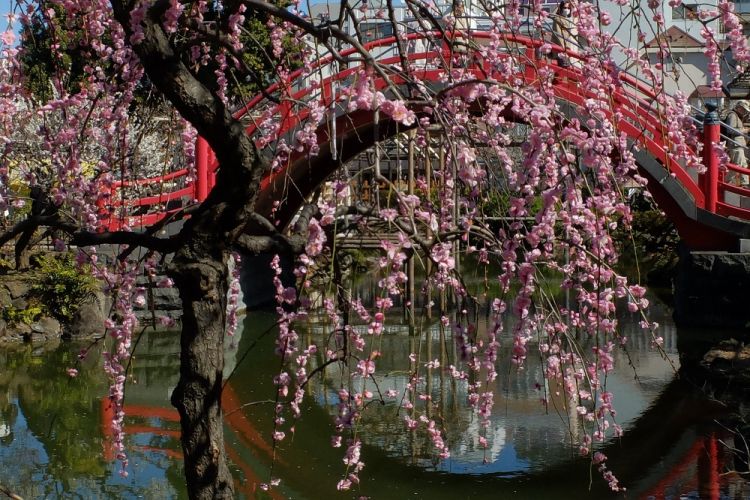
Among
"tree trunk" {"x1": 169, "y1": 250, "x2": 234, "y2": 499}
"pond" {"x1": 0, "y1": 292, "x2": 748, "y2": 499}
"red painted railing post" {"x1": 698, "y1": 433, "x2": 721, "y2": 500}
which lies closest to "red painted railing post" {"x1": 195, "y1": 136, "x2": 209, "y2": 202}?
"pond" {"x1": 0, "y1": 292, "x2": 748, "y2": 499}

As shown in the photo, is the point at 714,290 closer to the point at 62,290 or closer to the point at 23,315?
the point at 62,290

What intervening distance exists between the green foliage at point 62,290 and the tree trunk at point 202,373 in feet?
24.4

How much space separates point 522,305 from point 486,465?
295 centimetres

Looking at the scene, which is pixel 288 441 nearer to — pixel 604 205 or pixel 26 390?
pixel 26 390

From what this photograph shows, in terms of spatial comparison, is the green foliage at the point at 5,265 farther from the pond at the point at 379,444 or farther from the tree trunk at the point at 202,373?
the tree trunk at the point at 202,373

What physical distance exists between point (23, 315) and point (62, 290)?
0.49 meters

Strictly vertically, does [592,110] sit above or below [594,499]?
above

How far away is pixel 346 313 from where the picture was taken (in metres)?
3.49

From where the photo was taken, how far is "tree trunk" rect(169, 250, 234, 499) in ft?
10.2

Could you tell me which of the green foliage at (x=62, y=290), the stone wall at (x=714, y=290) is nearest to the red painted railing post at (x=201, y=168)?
the green foliage at (x=62, y=290)

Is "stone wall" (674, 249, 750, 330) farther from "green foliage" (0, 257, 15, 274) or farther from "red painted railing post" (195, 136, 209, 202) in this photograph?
"green foliage" (0, 257, 15, 274)

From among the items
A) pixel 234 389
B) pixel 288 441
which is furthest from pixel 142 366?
pixel 288 441

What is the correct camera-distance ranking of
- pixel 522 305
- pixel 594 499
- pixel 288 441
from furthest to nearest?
pixel 288 441, pixel 594 499, pixel 522 305

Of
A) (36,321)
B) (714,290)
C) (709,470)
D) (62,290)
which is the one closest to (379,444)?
(709,470)
